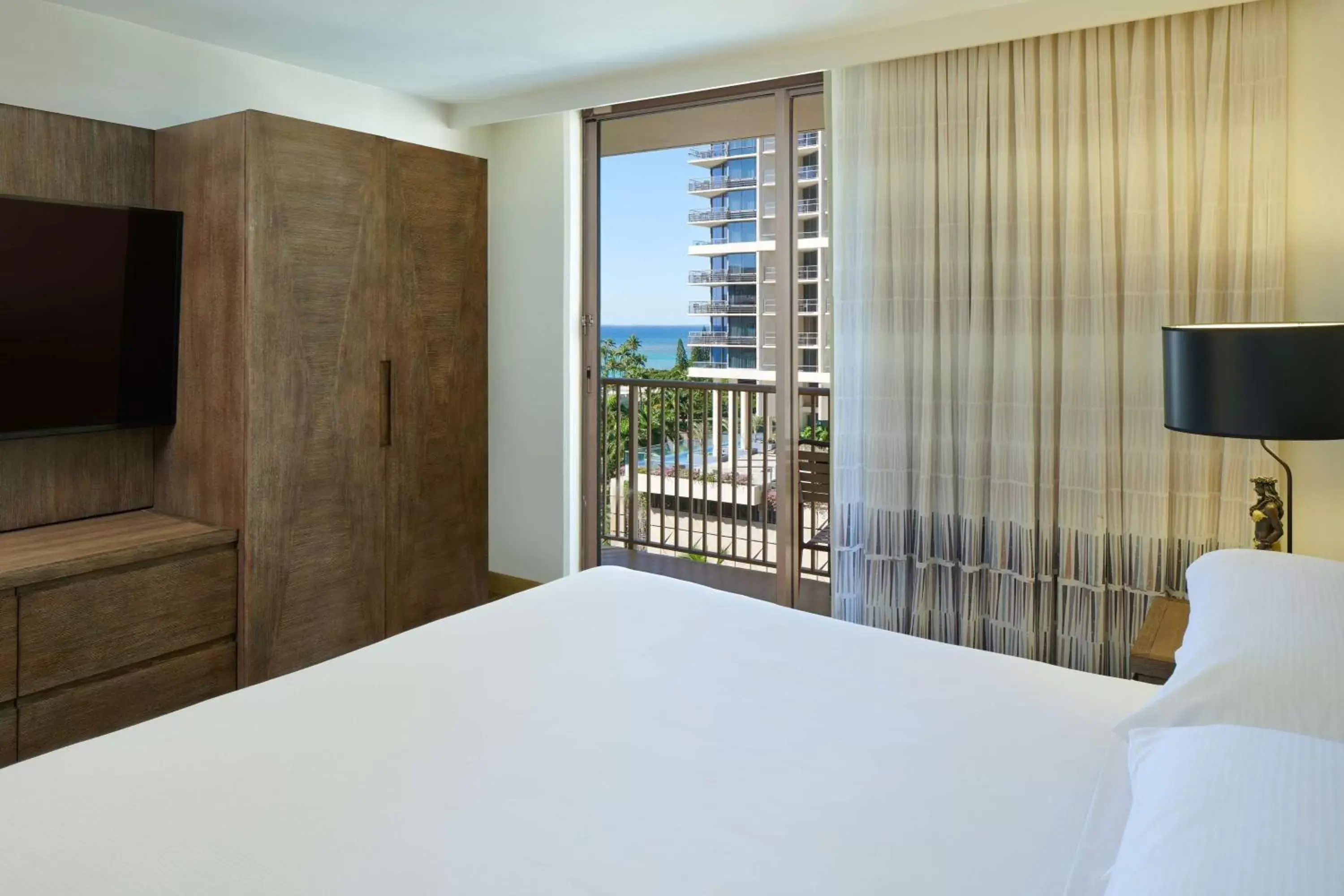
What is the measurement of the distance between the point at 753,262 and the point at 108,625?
9.30 feet

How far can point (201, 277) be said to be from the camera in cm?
324

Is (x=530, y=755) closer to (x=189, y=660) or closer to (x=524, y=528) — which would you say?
(x=189, y=660)

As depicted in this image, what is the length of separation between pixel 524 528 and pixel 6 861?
3.49 meters

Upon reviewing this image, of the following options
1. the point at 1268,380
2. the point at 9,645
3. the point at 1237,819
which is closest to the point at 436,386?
the point at 9,645

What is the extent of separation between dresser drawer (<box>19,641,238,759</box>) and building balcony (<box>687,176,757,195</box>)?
2757 mm

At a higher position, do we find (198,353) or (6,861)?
(198,353)

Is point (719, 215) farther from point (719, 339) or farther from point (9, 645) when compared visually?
point (9, 645)

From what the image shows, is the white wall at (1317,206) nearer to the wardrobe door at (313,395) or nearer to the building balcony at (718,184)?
the building balcony at (718,184)

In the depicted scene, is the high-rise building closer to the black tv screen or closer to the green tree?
the green tree

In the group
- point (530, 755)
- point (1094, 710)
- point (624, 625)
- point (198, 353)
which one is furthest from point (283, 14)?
point (1094, 710)

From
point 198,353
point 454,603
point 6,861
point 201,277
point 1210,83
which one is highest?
point 1210,83

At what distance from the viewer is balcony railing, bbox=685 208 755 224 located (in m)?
4.00

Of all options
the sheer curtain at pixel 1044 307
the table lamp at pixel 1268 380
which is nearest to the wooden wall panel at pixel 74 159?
the sheer curtain at pixel 1044 307

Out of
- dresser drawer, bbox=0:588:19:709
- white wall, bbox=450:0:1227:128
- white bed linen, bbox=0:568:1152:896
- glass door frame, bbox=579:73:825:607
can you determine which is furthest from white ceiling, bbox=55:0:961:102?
white bed linen, bbox=0:568:1152:896
